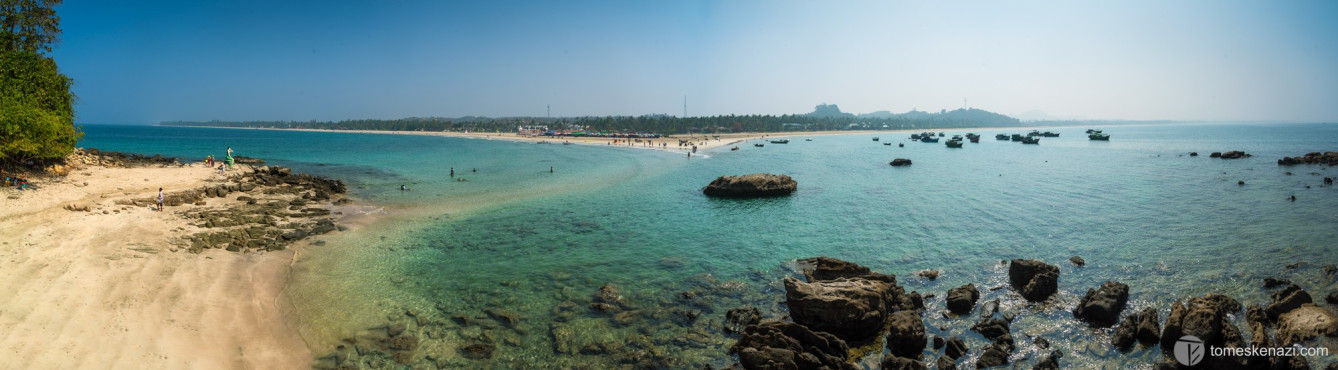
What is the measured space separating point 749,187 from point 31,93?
45303 mm

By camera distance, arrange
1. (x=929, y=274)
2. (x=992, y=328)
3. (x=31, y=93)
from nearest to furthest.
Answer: (x=992, y=328), (x=929, y=274), (x=31, y=93)

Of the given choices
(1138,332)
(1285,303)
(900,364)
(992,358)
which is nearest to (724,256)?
(900,364)

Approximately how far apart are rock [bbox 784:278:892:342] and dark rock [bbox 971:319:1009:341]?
2334mm

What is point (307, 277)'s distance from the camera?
18.5 m

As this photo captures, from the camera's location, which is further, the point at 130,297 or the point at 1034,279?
the point at 1034,279

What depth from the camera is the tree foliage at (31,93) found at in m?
28.0

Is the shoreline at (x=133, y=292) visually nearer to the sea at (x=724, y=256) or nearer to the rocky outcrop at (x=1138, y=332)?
the sea at (x=724, y=256)

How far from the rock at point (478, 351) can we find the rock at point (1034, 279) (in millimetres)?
16024

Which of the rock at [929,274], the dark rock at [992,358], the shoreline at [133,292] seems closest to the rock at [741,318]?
the dark rock at [992,358]

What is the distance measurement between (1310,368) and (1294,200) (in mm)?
33767

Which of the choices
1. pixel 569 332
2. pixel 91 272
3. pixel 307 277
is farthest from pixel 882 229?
pixel 91 272

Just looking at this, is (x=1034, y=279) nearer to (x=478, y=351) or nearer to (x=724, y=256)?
(x=724, y=256)

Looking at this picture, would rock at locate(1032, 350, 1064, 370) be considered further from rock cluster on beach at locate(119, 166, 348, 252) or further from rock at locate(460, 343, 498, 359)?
rock cluster on beach at locate(119, 166, 348, 252)

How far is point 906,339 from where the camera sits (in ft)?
42.8
